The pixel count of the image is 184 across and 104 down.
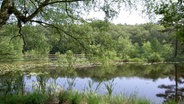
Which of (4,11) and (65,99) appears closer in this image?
(4,11)

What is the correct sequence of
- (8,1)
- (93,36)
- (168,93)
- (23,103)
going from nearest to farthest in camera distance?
1. (8,1)
2. (23,103)
3. (93,36)
4. (168,93)

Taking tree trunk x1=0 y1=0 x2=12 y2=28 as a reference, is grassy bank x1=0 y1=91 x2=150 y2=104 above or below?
below

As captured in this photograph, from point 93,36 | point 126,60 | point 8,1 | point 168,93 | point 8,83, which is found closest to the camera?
point 8,1

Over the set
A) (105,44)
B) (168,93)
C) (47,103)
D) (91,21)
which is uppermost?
(91,21)

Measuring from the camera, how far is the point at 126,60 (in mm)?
46875

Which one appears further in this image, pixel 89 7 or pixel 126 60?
pixel 126 60

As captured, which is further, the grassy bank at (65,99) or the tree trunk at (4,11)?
the grassy bank at (65,99)

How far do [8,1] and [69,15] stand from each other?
2.22 m

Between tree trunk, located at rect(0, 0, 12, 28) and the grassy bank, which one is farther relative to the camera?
the grassy bank

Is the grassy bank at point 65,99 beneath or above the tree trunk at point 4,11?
beneath

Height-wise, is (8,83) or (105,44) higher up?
(105,44)

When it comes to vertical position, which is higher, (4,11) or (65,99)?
(4,11)

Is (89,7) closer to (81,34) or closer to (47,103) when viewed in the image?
(81,34)

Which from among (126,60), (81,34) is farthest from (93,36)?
(126,60)
